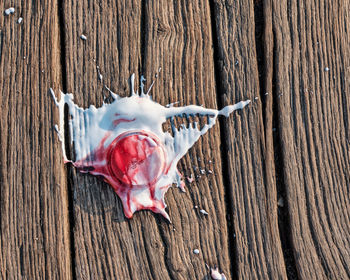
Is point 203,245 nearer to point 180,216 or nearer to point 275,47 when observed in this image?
point 180,216

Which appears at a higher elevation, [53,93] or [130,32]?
[130,32]

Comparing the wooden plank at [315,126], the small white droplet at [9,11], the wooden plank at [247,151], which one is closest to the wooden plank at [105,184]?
the small white droplet at [9,11]

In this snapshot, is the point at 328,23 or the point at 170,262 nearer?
the point at 170,262

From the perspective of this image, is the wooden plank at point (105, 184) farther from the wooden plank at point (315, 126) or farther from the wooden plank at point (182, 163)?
the wooden plank at point (315, 126)

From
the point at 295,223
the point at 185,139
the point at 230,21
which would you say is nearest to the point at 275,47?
the point at 230,21

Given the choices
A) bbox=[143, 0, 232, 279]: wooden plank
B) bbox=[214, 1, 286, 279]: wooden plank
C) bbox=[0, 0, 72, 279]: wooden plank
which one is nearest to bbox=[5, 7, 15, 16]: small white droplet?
bbox=[0, 0, 72, 279]: wooden plank

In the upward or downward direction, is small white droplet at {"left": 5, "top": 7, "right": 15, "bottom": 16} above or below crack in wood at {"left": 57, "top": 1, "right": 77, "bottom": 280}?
above

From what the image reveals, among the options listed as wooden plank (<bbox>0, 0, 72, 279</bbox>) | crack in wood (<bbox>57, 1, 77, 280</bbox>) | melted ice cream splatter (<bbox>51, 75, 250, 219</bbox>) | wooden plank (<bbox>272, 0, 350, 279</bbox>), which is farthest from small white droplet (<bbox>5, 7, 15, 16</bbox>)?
wooden plank (<bbox>272, 0, 350, 279</bbox>)

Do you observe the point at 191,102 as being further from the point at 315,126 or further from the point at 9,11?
the point at 9,11

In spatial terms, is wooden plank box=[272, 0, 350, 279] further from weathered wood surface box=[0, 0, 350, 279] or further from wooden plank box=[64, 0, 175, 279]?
wooden plank box=[64, 0, 175, 279]
